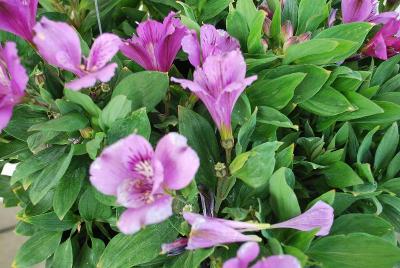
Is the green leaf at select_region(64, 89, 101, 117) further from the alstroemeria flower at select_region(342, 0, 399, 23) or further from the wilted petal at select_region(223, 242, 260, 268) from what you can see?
the alstroemeria flower at select_region(342, 0, 399, 23)

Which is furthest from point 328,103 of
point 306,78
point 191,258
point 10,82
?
point 10,82

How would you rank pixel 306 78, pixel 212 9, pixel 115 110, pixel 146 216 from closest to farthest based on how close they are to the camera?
pixel 146 216
pixel 115 110
pixel 306 78
pixel 212 9

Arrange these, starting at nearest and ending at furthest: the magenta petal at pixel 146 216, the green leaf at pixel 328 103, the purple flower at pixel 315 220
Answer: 1. the magenta petal at pixel 146 216
2. the purple flower at pixel 315 220
3. the green leaf at pixel 328 103

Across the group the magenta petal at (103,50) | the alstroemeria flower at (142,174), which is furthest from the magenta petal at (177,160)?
the magenta petal at (103,50)

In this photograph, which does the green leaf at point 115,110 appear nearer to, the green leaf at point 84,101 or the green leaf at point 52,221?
the green leaf at point 84,101

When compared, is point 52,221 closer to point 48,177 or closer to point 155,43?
point 48,177

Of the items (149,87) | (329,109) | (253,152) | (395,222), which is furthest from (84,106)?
(395,222)

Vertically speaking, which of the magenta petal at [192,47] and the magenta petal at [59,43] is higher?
the magenta petal at [59,43]
